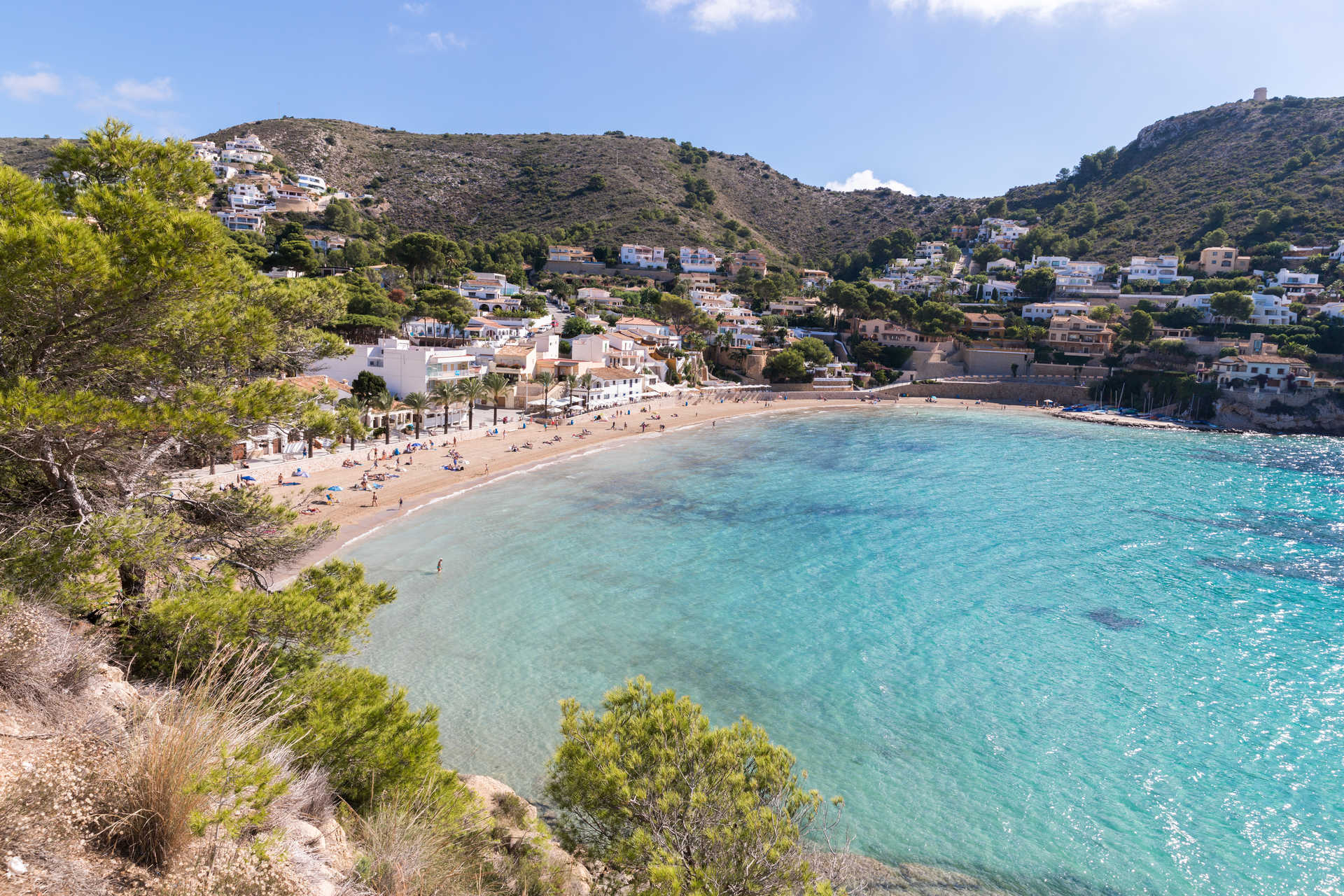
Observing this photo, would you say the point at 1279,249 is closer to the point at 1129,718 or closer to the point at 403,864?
the point at 1129,718

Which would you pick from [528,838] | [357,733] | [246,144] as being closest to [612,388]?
[528,838]

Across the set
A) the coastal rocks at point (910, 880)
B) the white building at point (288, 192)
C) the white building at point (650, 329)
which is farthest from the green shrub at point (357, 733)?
the white building at point (288, 192)

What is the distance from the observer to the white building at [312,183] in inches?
4437

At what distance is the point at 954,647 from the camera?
2006 cm

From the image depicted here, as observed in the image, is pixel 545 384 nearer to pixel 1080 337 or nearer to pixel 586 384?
pixel 586 384

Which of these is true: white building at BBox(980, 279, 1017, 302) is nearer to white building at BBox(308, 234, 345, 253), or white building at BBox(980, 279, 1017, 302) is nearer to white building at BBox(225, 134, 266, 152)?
white building at BBox(308, 234, 345, 253)

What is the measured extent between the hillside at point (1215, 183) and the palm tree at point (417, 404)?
109865 millimetres

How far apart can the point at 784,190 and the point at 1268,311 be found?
339ft

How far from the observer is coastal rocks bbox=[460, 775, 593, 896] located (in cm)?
852

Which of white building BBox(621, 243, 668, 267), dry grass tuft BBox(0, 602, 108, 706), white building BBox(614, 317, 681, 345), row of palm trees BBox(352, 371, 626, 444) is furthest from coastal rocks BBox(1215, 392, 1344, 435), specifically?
dry grass tuft BBox(0, 602, 108, 706)

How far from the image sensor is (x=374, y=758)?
8.05 metres

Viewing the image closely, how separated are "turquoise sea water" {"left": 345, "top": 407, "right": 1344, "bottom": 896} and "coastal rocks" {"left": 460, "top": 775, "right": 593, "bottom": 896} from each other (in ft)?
5.81

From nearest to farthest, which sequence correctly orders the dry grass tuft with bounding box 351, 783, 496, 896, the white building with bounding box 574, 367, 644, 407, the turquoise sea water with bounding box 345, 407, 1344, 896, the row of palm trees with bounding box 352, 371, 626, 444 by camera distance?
the dry grass tuft with bounding box 351, 783, 496, 896 → the turquoise sea water with bounding box 345, 407, 1344, 896 → the row of palm trees with bounding box 352, 371, 626, 444 → the white building with bounding box 574, 367, 644, 407

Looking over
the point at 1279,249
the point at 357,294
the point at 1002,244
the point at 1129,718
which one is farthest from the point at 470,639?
the point at 1002,244
